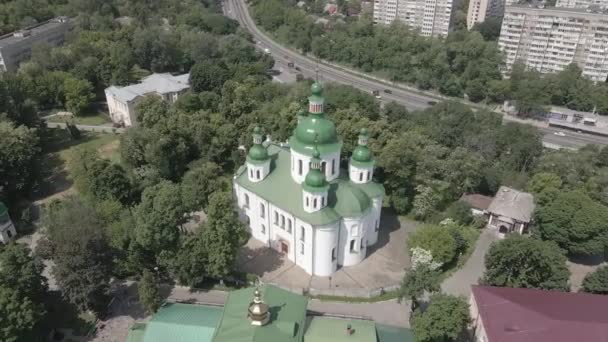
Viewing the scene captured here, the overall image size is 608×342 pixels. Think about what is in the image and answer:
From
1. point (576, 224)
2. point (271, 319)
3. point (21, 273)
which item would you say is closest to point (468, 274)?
point (576, 224)

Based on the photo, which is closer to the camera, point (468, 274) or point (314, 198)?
point (314, 198)

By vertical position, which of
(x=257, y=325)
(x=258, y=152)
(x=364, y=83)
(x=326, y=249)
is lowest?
(x=364, y=83)

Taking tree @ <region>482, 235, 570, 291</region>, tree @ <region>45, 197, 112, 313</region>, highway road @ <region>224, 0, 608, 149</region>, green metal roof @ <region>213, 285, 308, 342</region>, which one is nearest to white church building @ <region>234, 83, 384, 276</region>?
green metal roof @ <region>213, 285, 308, 342</region>

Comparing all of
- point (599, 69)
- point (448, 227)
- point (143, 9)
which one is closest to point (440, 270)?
point (448, 227)

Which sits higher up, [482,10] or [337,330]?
[482,10]

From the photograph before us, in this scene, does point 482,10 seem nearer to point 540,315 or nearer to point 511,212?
point 511,212

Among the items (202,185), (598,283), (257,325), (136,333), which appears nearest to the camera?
(257,325)

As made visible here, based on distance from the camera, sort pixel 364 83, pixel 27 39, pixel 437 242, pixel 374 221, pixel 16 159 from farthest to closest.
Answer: pixel 364 83 → pixel 27 39 → pixel 16 159 → pixel 374 221 → pixel 437 242
